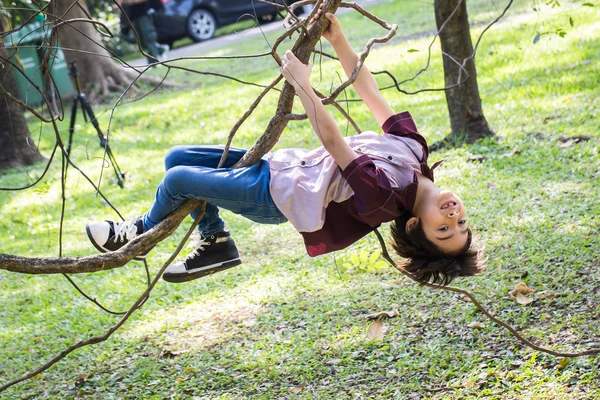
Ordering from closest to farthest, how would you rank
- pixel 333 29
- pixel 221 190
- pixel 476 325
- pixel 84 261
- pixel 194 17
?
pixel 84 261, pixel 221 190, pixel 333 29, pixel 476 325, pixel 194 17

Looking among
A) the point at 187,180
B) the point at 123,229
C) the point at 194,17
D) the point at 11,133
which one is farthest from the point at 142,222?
the point at 194,17

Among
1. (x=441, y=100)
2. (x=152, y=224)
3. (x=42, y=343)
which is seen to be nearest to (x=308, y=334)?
(x=152, y=224)

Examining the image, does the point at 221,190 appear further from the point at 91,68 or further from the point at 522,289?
the point at 91,68

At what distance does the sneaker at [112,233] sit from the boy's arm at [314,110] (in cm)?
99

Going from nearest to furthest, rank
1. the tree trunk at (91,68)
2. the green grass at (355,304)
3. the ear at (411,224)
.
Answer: the ear at (411,224), the green grass at (355,304), the tree trunk at (91,68)

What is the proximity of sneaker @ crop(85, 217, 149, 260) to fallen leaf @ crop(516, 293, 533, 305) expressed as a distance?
1.93 meters

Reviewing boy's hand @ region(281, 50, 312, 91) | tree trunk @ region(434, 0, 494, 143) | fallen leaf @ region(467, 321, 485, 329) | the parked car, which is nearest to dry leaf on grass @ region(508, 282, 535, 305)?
fallen leaf @ region(467, 321, 485, 329)

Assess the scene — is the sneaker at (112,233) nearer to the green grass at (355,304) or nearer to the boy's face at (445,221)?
the green grass at (355,304)

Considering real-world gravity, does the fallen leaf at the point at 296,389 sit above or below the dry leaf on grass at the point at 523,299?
below

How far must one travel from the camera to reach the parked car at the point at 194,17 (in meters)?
15.2

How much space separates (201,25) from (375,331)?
12.6 m

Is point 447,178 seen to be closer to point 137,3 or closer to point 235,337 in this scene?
point 235,337

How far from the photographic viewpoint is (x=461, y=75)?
6.30m

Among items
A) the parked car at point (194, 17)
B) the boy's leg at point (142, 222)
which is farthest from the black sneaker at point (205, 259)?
the parked car at point (194, 17)
